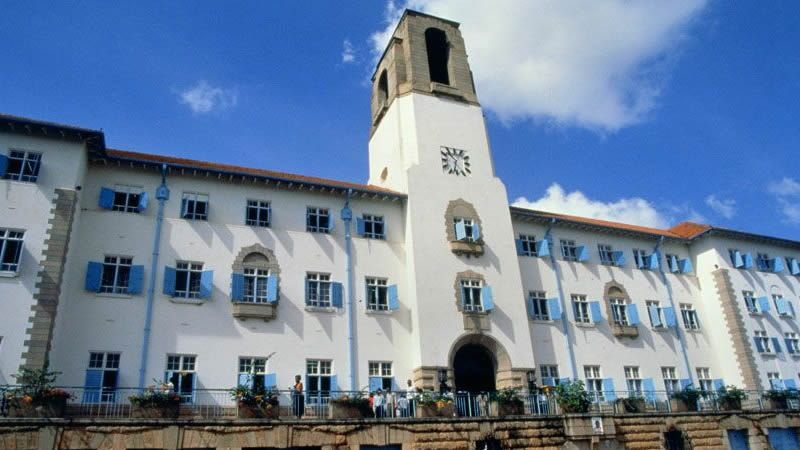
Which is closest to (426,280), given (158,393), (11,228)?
(158,393)

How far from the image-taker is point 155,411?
723 inches

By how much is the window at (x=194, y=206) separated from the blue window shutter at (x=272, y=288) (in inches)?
154

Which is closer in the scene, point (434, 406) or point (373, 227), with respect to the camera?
point (434, 406)

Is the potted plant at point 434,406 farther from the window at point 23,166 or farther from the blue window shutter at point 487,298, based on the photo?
the window at point 23,166

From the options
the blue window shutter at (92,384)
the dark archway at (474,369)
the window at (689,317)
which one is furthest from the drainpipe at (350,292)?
the window at (689,317)

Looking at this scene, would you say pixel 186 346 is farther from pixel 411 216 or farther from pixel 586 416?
pixel 586 416

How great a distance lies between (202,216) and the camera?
2509 centimetres

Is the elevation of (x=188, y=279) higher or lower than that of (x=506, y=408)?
higher

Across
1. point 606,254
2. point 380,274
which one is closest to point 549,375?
point 606,254

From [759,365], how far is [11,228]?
37.7 m

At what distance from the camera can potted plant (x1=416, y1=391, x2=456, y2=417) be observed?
21.4 metres

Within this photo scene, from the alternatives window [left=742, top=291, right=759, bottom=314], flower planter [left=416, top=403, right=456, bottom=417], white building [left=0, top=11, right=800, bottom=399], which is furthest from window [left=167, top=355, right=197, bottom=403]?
window [left=742, top=291, right=759, bottom=314]

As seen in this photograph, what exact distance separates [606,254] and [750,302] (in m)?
10.1

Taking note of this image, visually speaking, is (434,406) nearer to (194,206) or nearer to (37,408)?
(37,408)
